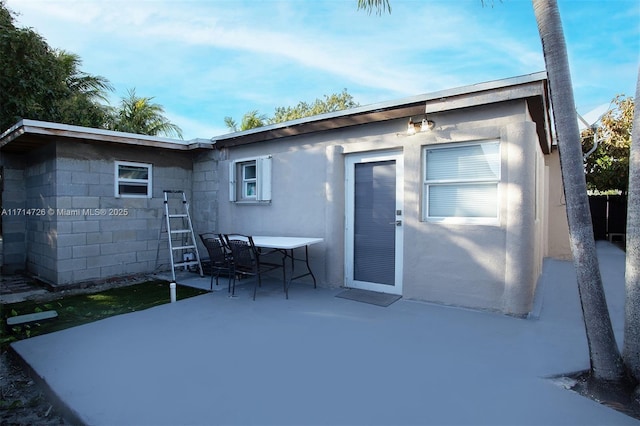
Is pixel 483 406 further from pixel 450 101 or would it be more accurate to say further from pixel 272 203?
pixel 272 203

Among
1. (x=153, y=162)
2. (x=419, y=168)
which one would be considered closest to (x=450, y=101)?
(x=419, y=168)

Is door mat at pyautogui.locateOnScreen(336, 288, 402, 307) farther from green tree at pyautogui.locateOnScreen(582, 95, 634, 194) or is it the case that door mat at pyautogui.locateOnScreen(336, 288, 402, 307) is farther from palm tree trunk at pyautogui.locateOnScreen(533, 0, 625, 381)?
green tree at pyautogui.locateOnScreen(582, 95, 634, 194)

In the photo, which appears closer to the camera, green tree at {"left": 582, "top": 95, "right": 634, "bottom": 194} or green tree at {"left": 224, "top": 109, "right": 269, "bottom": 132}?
green tree at {"left": 582, "top": 95, "right": 634, "bottom": 194}

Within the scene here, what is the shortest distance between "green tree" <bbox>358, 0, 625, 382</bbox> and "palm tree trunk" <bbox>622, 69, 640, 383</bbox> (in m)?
0.09

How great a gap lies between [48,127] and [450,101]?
248 inches

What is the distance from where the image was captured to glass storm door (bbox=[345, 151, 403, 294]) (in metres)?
5.29

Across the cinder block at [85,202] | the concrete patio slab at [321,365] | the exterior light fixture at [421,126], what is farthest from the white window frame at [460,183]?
the cinder block at [85,202]

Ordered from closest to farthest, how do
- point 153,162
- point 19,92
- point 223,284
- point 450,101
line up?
point 450,101, point 223,284, point 153,162, point 19,92

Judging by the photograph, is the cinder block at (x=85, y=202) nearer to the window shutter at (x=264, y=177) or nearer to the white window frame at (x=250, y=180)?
the white window frame at (x=250, y=180)

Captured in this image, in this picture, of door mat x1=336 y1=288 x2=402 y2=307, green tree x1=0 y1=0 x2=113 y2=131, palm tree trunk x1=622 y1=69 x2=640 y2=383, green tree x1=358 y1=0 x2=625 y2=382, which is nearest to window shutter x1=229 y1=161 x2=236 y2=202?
door mat x1=336 y1=288 x2=402 y2=307

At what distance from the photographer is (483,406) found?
2.37 metres

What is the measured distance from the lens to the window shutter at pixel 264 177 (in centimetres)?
666

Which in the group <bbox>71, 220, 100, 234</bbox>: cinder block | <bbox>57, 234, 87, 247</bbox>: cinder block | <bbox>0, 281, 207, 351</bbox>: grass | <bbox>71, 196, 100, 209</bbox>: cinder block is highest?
<bbox>71, 196, 100, 209</bbox>: cinder block

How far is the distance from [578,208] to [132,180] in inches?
292
